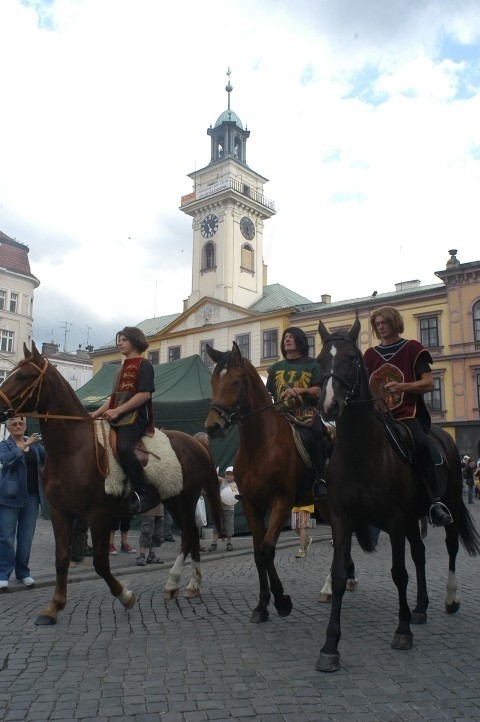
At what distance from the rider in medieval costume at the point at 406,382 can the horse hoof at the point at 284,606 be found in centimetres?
163

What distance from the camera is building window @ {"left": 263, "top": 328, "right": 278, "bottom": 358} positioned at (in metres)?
44.8

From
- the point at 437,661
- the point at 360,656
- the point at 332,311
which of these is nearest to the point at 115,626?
the point at 360,656

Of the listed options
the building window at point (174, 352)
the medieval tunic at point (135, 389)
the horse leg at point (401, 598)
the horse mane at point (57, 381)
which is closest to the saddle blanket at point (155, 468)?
the medieval tunic at point (135, 389)

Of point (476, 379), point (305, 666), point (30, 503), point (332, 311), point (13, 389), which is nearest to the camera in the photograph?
point (305, 666)

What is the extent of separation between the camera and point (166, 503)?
7445 mm

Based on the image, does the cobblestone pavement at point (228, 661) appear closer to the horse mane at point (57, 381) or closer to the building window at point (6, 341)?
the horse mane at point (57, 381)

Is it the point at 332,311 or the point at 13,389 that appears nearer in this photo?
the point at 13,389

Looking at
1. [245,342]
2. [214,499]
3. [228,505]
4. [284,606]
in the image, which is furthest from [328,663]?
[245,342]

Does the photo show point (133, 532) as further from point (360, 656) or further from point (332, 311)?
point (332, 311)

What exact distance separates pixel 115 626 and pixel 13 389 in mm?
2566

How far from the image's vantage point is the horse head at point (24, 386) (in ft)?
20.0

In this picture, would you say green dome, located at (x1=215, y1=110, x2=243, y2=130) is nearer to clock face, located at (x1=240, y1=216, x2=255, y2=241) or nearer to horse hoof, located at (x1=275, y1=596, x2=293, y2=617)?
clock face, located at (x1=240, y1=216, x2=255, y2=241)

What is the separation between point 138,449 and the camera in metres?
6.64

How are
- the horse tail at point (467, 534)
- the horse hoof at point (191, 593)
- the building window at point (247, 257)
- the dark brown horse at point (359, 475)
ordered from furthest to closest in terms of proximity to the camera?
1. the building window at point (247, 257)
2. the horse hoof at point (191, 593)
3. the horse tail at point (467, 534)
4. the dark brown horse at point (359, 475)
